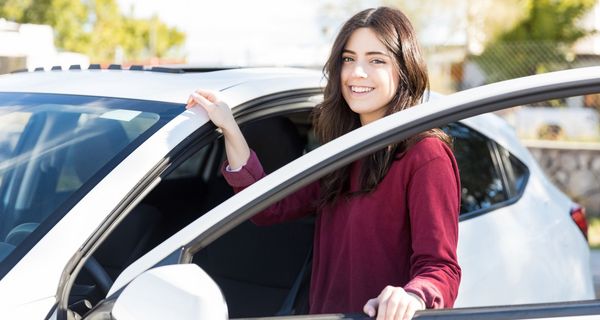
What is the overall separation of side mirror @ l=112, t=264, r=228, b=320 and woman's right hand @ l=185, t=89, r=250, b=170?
64 cm

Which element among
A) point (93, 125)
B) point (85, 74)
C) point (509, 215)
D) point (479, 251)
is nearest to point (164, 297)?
point (93, 125)

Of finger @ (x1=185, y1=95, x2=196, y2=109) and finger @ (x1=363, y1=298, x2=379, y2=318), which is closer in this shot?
finger @ (x1=363, y1=298, x2=379, y2=318)

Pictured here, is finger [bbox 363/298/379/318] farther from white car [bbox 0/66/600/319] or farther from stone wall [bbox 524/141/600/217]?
stone wall [bbox 524/141/600/217]

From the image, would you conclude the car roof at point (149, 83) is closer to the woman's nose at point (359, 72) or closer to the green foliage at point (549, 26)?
the woman's nose at point (359, 72)

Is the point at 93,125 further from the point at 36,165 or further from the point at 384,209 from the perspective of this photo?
the point at 384,209

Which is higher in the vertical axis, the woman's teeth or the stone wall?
the stone wall

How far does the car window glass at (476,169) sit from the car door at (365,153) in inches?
54.3

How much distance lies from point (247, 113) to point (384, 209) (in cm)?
57

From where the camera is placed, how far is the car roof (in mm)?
2271

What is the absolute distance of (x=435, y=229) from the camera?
1.83 metres

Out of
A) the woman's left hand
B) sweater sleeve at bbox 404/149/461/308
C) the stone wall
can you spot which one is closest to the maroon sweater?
sweater sleeve at bbox 404/149/461/308

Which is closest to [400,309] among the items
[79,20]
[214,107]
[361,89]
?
[361,89]

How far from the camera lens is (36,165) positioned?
231cm

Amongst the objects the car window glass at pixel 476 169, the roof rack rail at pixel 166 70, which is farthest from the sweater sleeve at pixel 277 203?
the car window glass at pixel 476 169
